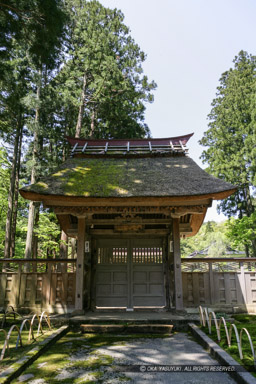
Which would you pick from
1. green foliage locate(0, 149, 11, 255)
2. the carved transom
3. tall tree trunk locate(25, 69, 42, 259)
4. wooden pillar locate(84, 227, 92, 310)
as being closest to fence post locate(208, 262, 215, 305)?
the carved transom

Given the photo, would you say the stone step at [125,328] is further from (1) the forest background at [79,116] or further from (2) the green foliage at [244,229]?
(2) the green foliage at [244,229]

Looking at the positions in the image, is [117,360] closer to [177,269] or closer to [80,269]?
[80,269]

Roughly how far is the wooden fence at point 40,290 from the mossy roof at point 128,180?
90.7 inches

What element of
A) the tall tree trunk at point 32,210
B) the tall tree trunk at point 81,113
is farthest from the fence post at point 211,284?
the tall tree trunk at point 81,113

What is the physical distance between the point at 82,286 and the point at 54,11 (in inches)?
312

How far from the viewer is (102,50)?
1673 centimetres

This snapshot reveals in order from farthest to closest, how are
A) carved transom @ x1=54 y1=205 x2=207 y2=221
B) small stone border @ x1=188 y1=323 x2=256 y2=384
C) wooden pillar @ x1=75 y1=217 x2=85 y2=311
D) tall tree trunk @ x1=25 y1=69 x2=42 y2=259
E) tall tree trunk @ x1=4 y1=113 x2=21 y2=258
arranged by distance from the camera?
1. tall tree trunk @ x1=4 y1=113 x2=21 y2=258
2. tall tree trunk @ x1=25 y1=69 x2=42 y2=259
3. carved transom @ x1=54 y1=205 x2=207 y2=221
4. wooden pillar @ x1=75 y1=217 x2=85 y2=311
5. small stone border @ x1=188 y1=323 x2=256 y2=384

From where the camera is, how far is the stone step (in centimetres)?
602

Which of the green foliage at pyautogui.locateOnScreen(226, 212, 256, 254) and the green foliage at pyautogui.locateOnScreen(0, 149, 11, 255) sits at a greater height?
the green foliage at pyautogui.locateOnScreen(0, 149, 11, 255)

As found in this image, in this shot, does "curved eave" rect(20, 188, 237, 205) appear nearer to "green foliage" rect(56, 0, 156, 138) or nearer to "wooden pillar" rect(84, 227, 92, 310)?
"wooden pillar" rect(84, 227, 92, 310)

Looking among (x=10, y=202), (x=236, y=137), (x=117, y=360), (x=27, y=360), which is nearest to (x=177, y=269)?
(x=117, y=360)

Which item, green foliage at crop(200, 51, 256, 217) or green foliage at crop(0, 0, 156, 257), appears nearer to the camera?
green foliage at crop(0, 0, 156, 257)

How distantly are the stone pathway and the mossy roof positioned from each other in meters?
3.18

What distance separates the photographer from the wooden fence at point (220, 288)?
780cm
